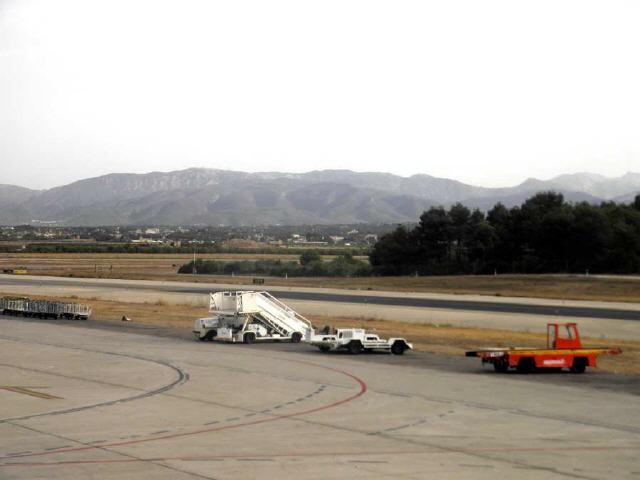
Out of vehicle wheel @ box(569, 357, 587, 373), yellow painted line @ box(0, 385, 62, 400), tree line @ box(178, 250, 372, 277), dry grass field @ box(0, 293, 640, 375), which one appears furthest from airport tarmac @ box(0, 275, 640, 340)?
yellow painted line @ box(0, 385, 62, 400)

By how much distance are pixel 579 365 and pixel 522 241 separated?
87241mm

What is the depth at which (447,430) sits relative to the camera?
904 inches

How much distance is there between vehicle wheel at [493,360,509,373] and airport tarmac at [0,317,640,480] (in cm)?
92

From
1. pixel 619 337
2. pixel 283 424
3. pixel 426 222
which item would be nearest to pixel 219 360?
pixel 283 424

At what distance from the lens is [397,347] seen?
42188 mm

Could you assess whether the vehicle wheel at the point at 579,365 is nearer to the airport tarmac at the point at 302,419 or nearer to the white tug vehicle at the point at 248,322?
the airport tarmac at the point at 302,419

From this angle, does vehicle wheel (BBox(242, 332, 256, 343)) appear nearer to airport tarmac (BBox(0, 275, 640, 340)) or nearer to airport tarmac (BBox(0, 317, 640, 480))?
Result: airport tarmac (BBox(0, 317, 640, 480))

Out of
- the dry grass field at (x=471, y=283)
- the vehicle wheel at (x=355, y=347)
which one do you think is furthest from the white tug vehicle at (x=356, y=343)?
the dry grass field at (x=471, y=283)

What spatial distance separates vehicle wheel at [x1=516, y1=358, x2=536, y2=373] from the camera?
1393 inches

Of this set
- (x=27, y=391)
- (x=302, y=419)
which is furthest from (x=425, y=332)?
(x=302, y=419)

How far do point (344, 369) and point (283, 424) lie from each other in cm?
1225

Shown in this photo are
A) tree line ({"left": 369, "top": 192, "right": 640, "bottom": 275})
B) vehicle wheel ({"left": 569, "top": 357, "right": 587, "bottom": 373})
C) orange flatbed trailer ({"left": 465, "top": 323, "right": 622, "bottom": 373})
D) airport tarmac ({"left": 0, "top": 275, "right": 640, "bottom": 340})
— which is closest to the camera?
orange flatbed trailer ({"left": 465, "top": 323, "right": 622, "bottom": 373})

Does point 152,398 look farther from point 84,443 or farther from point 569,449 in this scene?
point 569,449

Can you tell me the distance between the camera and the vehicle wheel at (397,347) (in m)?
42.1
